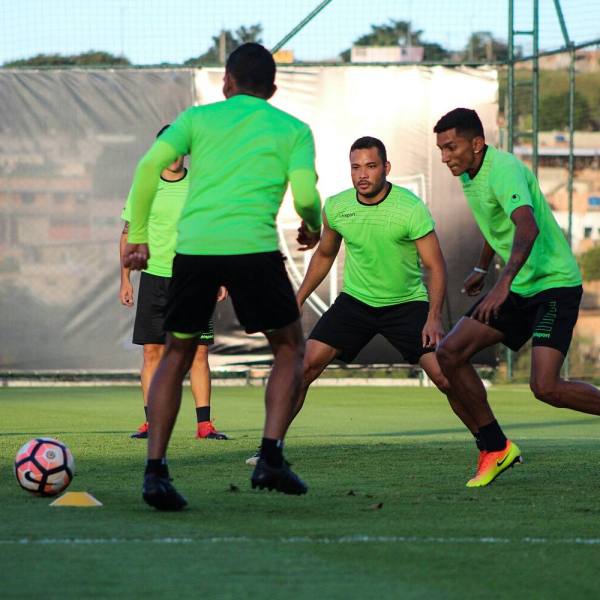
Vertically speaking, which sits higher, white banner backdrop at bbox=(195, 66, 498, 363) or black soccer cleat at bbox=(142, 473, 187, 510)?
white banner backdrop at bbox=(195, 66, 498, 363)

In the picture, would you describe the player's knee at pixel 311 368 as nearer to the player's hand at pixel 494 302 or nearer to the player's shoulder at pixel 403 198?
the player's shoulder at pixel 403 198

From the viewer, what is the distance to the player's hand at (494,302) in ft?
22.7

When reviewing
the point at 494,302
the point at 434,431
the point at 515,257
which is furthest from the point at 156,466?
the point at 434,431

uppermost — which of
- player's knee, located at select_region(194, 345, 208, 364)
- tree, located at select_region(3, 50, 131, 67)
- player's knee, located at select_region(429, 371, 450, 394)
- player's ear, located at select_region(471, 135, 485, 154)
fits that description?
tree, located at select_region(3, 50, 131, 67)

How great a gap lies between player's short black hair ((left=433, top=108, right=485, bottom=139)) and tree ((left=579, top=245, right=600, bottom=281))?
1248cm

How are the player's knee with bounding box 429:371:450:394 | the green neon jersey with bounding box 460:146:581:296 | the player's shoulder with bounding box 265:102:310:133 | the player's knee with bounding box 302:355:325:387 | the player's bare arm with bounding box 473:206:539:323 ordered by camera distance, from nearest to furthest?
the player's shoulder with bounding box 265:102:310:133 < the player's bare arm with bounding box 473:206:539:323 < the green neon jersey with bounding box 460:146:581:296 < the player's knee with bounding box 429:371:450:394 < the player's knee with bounding box 302:355:325:387

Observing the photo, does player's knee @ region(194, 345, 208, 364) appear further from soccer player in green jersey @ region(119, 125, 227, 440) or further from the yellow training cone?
the yellow training cone

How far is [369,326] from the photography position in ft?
28.3

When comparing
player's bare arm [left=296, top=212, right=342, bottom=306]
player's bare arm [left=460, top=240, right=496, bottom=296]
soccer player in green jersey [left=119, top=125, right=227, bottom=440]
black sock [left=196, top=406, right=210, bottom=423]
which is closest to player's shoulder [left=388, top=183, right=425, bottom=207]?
player's bare arm [left=296, top=212, right=342, bottom=306]

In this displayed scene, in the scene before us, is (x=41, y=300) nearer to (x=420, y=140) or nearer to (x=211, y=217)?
(x=420, y=140)

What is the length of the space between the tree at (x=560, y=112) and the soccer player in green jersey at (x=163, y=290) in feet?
112

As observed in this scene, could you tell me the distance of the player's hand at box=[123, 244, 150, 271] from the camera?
19.5ft

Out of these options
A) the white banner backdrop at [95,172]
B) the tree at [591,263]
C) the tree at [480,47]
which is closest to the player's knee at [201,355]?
the white banner backdrop at [95,172]

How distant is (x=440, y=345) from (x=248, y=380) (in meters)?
10.3
